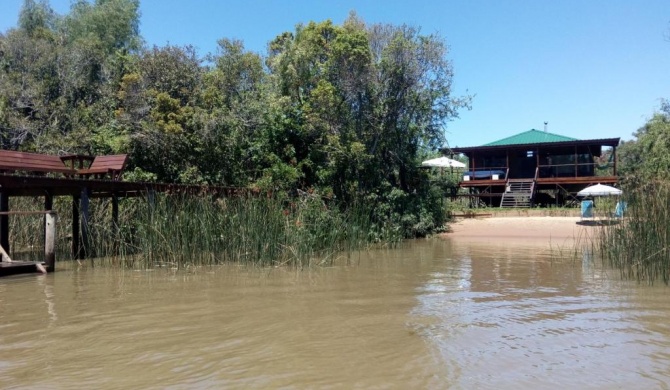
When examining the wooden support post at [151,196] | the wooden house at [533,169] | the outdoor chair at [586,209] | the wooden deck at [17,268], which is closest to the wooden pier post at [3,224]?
the wooden deck at [17,268]

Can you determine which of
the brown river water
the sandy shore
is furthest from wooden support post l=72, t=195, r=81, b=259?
the sandy shore

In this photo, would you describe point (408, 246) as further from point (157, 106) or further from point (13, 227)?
point (13, 227)

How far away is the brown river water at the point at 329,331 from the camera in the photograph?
147 inches

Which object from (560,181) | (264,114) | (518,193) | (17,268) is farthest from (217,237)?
(560,181)

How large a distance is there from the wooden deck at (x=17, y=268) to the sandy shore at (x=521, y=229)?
13.4m

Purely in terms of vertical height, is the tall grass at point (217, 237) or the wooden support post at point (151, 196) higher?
the wooden support post at point (151, 196)

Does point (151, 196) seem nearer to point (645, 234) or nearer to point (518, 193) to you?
point (645, 234)

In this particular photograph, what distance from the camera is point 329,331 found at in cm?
498

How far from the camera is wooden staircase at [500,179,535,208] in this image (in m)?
24.8

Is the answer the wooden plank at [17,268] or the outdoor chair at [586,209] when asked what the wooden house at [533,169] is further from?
the wooden plank at [17,268]

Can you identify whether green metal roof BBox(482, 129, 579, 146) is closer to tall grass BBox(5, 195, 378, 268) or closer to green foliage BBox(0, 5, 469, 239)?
green foliage BBox(0, 5, 469, 239)

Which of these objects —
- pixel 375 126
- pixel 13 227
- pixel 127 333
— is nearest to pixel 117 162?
pixel 13 227

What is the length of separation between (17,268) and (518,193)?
21969 millimetres

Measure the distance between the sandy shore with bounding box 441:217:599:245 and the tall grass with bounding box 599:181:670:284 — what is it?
799cm
